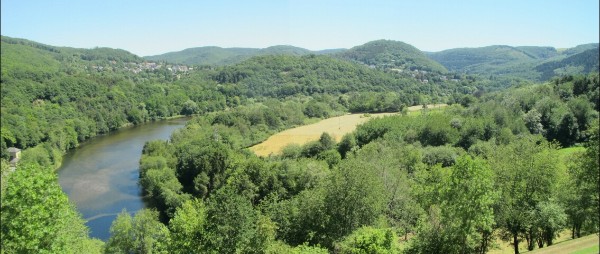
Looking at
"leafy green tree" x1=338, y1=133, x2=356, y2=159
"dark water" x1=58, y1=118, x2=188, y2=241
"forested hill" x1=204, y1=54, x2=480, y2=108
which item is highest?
"forested hill" x1=204, y1=54, x2=480, y2=108

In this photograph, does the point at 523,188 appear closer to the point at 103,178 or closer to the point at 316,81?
the point at 103,178

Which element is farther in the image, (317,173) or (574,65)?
(574,65)

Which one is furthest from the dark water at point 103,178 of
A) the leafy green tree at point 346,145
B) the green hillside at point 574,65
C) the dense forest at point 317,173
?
the green hillside at point 574,65

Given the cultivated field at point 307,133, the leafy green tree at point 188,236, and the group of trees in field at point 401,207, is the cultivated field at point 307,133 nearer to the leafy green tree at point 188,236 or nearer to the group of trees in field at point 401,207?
the group of trees in field at point 401,207

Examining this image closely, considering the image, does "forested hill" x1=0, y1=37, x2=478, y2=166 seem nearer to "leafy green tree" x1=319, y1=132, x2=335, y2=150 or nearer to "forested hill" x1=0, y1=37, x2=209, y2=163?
"forested hill" x1=0, y1=37, x2=209, y2=163

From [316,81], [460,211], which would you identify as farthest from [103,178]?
[316,81]

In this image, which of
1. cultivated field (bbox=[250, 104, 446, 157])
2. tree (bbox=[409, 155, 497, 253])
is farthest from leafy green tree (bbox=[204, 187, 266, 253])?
cultivated field (bbox=[250, 104, 446, 157])
